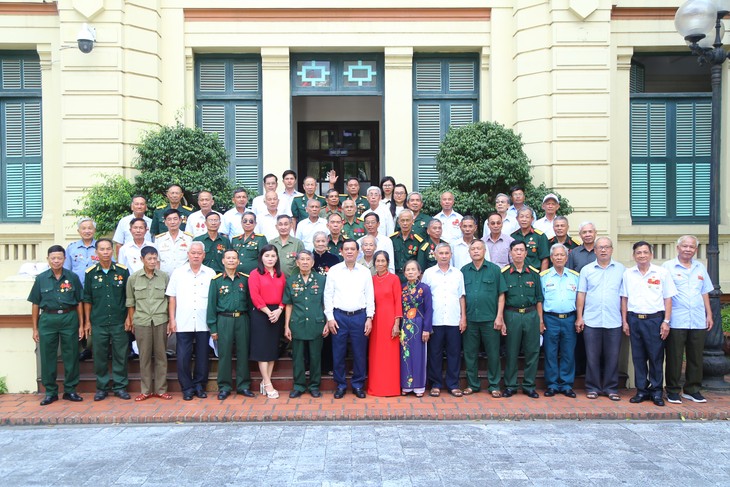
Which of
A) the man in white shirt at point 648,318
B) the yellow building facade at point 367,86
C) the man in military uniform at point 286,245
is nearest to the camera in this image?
the man in white shirt at point 648,318

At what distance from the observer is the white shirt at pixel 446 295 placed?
8242 millimetres

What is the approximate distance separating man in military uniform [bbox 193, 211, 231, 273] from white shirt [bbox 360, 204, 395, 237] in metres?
2.04

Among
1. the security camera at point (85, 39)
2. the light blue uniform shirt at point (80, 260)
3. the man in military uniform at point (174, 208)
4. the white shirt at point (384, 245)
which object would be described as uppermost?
the security camera at point (85, 39)

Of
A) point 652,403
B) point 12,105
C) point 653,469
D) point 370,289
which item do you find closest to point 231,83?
point 12,105

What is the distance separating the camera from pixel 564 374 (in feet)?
27.3

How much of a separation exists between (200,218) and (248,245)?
1115mm

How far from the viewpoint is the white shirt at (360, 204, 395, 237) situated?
962 centimetres

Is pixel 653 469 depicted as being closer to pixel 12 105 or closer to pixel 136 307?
pixel 136 307

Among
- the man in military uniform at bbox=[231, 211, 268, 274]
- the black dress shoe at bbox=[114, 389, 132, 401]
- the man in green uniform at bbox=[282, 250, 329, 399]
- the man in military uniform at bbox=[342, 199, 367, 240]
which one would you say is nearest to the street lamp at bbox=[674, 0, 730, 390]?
the man in military uniform at bbox=[342, 199, 367, 240]

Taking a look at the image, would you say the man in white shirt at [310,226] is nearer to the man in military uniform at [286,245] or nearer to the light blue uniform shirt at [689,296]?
the man in military uniform at [286,245]

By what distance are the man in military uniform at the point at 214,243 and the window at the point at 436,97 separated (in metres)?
4.89

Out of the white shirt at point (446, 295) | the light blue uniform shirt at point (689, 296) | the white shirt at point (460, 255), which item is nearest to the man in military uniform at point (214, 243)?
the white shirt at point (446, 295)

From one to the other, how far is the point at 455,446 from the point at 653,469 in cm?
173

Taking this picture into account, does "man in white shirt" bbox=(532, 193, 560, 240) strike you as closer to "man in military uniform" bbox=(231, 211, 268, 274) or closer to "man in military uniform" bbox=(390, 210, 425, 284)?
"man in military uniform" bbox=(390, 210, 425, 284)
